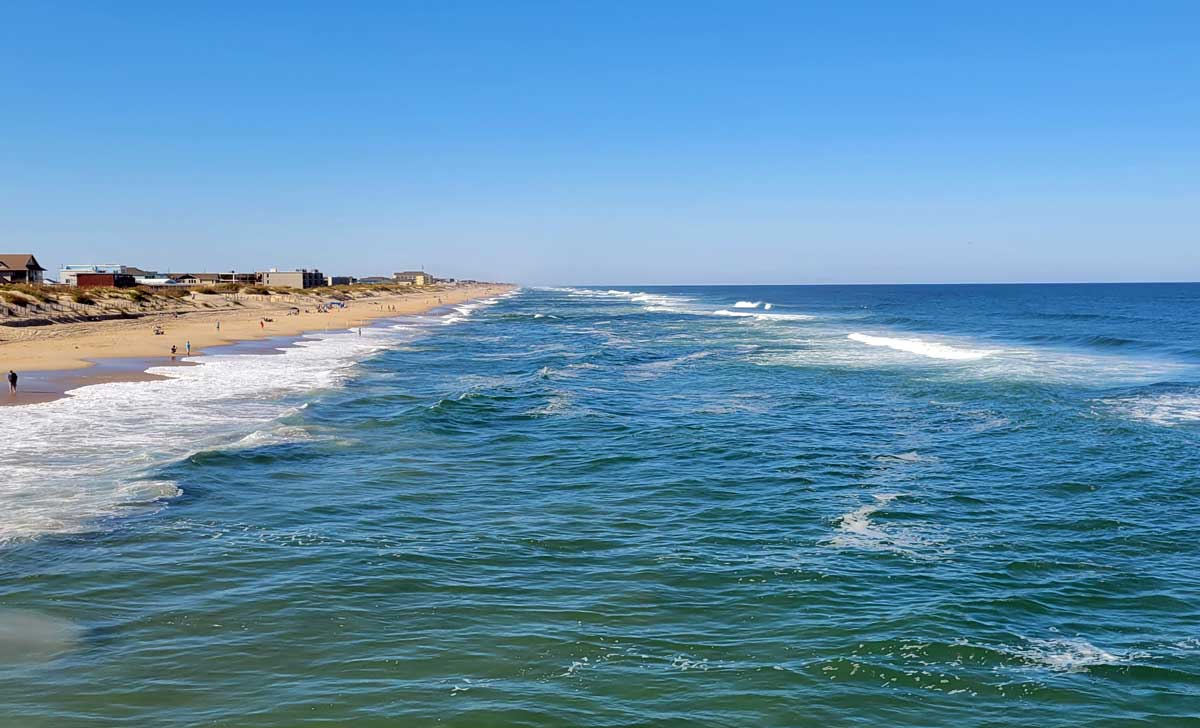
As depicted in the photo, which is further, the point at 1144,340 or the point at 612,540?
the point at 1144,340

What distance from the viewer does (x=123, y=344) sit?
5159 centimetres

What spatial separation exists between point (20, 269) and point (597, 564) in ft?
349

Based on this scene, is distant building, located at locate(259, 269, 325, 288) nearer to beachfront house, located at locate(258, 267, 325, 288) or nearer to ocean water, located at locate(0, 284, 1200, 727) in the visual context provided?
beachfront house, located at locate(258, 267, 325, 288)

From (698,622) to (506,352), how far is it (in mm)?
48335

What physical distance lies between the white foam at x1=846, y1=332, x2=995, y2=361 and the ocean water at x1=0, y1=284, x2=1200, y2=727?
21365mm

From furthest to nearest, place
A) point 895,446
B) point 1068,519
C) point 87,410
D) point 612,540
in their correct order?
point 87,410 < point 895,446 < point 1068,519 < point 612,540

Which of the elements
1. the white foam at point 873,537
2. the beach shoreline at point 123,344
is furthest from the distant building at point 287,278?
the white foam at point 873,537

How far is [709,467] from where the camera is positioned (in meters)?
22.2

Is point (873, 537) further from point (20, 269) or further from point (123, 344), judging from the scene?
point (20, 269)

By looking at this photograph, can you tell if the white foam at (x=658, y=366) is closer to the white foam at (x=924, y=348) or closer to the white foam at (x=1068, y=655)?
the white foam at (x=924, y=348)

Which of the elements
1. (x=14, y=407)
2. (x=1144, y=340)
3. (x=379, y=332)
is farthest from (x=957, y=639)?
(x=379, y=332)

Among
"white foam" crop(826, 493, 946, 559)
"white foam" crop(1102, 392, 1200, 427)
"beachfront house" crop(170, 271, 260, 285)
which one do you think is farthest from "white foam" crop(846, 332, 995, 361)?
"beachfront house" crop(170, 271, 260, 285)

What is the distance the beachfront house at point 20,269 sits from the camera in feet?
311

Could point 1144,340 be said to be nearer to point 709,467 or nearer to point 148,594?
point 709,467
